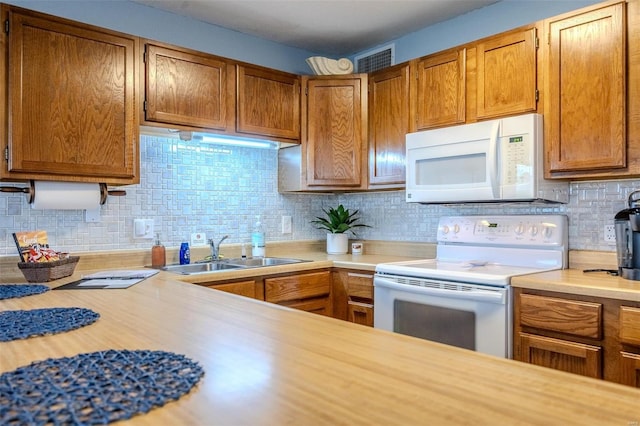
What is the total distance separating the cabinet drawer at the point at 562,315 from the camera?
1824 mm

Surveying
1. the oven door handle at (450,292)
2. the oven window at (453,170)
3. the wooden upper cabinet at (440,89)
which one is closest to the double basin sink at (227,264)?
the oven door handle at (450,292)

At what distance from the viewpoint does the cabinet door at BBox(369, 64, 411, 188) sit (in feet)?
9.53

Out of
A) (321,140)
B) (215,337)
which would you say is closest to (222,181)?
(321,140)

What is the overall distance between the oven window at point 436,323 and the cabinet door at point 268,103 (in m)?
1.34

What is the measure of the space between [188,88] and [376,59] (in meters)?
1.49

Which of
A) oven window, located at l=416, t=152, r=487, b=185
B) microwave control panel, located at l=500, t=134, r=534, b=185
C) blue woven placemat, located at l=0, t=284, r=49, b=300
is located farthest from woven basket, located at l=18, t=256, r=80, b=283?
microwave control panel, located at l=500, t=134, r=534, b=185

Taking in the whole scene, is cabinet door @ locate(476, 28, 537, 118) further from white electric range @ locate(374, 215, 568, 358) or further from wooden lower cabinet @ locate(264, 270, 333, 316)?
wooden lower cabinet @ locate(264, 270, 333, 316)

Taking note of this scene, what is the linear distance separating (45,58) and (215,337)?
1810 millimetres

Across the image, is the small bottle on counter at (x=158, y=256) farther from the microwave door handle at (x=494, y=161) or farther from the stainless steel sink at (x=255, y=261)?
the microwave door handle at (x=494, y=161)

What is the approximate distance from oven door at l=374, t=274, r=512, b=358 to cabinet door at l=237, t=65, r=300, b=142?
1.18 metres

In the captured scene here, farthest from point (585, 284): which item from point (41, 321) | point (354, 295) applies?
point (41, 321)

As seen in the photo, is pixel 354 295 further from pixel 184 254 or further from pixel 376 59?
pixel 376 59

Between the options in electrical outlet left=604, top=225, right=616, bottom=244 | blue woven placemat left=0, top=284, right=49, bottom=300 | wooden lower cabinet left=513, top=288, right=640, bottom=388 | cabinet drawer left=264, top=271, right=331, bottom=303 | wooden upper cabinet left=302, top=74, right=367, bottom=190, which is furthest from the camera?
wooden upper cabinet left=302, top=74, right=367, bottom=190

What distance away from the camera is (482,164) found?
245 cm
